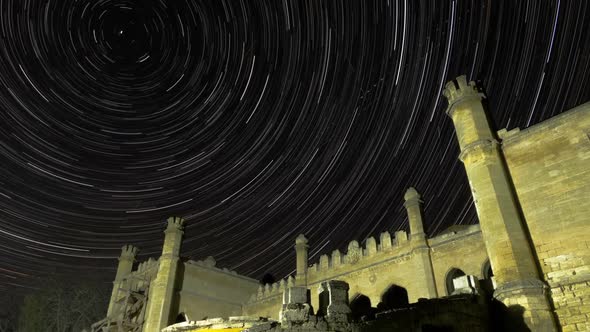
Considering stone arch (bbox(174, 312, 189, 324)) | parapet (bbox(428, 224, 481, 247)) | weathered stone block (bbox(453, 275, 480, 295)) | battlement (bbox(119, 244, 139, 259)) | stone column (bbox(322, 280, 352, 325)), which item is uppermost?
battlement (bbox(119, 244, 139, 259))

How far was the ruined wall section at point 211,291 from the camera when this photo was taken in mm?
27500

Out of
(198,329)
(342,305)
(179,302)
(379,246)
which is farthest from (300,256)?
(342,305)

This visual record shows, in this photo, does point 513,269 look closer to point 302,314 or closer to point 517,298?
point 517,298

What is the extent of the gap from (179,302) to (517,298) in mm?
22182

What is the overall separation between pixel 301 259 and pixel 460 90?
16564 millimetres

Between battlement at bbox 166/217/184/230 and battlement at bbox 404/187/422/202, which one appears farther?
battlement at bbox 166/217/184/230

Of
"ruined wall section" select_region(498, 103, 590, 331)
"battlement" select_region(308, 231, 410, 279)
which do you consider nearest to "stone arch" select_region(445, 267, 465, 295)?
"battlement" select_region(308, 231, 410, 279)

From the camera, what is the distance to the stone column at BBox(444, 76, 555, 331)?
1175cm

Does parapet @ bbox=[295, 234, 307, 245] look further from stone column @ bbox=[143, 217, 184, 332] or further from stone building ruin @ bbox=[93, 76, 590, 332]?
stone column @ bbox=[143, 217, 184, 332]

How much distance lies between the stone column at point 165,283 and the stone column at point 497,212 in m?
20.9

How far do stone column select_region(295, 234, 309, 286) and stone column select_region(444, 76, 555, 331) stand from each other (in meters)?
15.0

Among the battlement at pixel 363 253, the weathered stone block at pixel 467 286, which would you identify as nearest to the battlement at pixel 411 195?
the battlement at pixel 363 253

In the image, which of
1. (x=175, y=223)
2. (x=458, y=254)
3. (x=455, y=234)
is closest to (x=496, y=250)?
(x=458, y=254)

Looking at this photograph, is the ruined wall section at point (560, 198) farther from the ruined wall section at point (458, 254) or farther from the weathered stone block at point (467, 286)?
the ruined wall section at point (458, 254)
